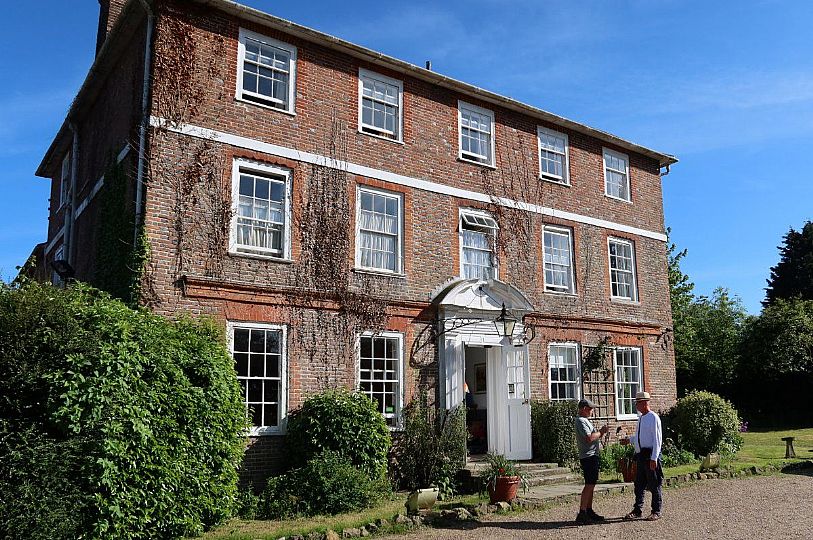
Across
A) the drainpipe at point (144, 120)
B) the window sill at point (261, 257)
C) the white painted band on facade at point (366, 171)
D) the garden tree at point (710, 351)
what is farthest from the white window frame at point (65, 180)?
the garden tree at point (710, 351)

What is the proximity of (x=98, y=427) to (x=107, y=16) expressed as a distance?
40.6 feet

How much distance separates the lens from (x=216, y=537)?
9703 millimetres

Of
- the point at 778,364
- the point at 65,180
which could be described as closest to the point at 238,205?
the point at 65,180

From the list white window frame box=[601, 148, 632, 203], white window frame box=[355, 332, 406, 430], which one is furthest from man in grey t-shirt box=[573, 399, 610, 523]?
white window frame box=[601, 148, 632, 203]

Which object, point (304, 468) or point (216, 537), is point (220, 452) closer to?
point (216, 537)

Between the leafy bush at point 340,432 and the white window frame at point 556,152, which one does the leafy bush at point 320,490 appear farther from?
the white window frame at point 556,152

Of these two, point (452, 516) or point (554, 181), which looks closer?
point (452, 516)

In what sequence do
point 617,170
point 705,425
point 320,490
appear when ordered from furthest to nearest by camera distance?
1. point 617,170
2. point 705,425
3. point 320,490

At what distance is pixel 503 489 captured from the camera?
1220 centimetres

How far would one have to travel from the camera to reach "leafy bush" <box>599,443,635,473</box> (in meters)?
16.9

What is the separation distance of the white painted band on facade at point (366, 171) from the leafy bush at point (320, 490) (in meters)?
5.98

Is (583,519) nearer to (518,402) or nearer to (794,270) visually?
(518,402)

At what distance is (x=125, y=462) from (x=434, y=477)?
661 cm

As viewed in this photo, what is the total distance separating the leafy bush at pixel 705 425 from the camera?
1850 cm
